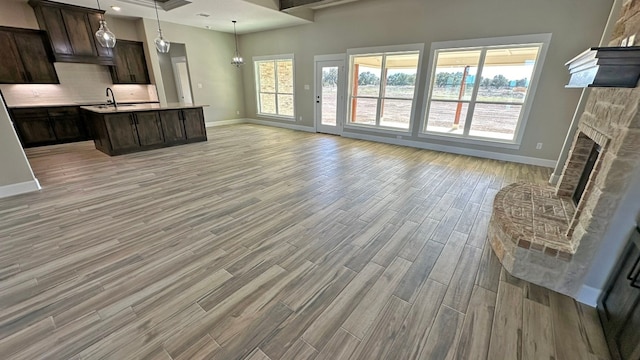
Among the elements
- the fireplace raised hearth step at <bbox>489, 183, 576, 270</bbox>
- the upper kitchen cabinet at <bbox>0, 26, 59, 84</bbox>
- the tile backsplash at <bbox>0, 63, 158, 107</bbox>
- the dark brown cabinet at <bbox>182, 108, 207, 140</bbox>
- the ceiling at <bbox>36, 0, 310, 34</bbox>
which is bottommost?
the fireplace raised hearth step at <bbox>489, 183, 576, 270</bbox>

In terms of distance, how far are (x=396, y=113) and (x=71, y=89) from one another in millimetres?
8093

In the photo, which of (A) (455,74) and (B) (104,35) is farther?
(A) (455,74)

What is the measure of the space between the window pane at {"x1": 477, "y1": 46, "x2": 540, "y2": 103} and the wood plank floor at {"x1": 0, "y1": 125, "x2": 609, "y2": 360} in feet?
6.31

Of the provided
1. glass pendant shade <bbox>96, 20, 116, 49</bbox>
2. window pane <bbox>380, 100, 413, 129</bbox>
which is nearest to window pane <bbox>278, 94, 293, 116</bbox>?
window pane <bbox>380, 100, 413, 129</bbox>

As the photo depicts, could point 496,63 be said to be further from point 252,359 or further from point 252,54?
point 252,54

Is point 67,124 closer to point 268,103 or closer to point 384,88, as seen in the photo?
point 268,103

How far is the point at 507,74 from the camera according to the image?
467 centimetres

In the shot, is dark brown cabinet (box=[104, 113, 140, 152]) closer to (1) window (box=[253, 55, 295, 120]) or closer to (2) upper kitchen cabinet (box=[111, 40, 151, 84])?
(2) upper kitchen cabinet (box=[111, 40, 151, 84])

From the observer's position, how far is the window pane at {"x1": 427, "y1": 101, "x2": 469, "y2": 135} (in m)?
5.32

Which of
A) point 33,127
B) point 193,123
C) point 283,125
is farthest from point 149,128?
point 283,125

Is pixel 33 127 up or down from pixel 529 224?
up

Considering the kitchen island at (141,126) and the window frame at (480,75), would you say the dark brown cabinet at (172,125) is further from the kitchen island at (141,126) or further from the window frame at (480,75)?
the window frame at (480,75)

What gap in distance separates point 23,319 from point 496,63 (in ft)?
22.4

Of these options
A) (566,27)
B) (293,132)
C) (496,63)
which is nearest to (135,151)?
(293,132)
